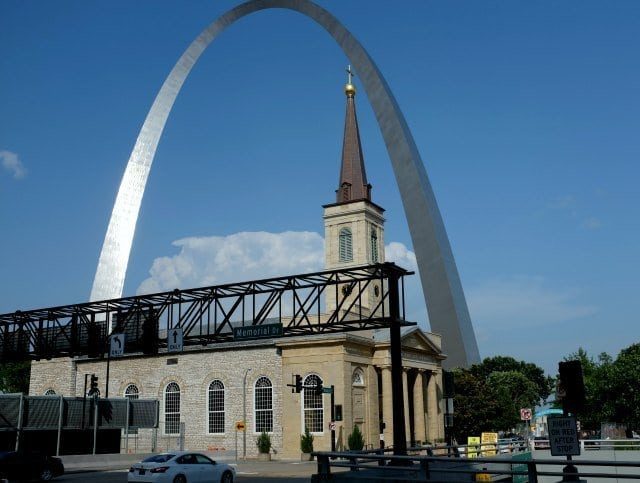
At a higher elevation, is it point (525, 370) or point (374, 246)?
point (374, 246)

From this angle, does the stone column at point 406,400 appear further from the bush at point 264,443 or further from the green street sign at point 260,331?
the green street sign at point 260,331

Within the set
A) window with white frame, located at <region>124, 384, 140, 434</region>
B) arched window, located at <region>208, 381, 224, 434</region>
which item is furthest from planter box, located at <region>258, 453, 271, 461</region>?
window with white frame, located at <region>124, 384, 140, 434</region>

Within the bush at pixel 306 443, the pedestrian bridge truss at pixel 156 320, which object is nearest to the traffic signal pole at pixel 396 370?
the pedestrian bridge truss at pixel 156 320

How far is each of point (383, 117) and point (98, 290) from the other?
31.1 meters

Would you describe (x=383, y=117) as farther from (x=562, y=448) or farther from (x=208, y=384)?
(x=562, y=448)

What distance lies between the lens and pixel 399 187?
188 feet

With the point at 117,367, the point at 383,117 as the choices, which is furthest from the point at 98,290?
the point at 383,117

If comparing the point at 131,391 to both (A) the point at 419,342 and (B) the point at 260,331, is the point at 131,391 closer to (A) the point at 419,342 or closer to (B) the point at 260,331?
(A) the point at 419,342

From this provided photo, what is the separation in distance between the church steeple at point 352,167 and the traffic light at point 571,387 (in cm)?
8013

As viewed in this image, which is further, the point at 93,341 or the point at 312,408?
the point at 312,408

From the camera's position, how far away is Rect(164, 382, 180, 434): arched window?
65375mm

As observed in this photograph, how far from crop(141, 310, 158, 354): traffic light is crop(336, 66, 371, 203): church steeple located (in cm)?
5812

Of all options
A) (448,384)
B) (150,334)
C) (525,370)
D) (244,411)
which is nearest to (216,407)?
(244,411)

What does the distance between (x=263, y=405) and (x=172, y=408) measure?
9.92 meters
